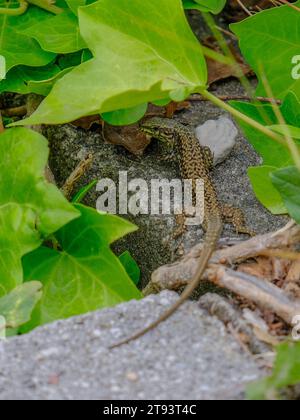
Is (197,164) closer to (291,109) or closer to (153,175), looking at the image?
(153,175)

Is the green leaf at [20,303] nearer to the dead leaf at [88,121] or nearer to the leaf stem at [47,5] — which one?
the dead leaf at [88,121]

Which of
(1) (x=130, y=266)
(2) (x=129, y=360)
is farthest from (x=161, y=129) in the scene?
(2) (x=129, y=360)

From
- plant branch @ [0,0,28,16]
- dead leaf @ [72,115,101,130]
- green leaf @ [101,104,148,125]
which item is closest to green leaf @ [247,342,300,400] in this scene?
green leaf @ [101,104,148,125]

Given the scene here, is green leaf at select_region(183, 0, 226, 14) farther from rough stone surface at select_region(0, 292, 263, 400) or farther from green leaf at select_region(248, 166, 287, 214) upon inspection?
rough stone surface at select_region(0, 292, 263, 400)

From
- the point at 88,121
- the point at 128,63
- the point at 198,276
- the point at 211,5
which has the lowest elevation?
the point at 88,121

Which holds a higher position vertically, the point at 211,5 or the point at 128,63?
the point at 128,63
